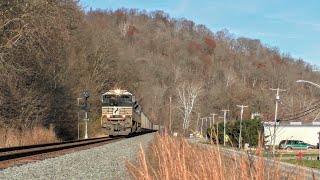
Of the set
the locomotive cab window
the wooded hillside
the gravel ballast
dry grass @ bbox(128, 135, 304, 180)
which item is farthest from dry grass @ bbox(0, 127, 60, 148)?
dry grass @ bbox(128, 135, 304, 180)

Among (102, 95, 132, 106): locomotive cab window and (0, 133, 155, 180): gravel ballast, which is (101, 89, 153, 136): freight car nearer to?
(102, 95, 132, 106): locomotive cab window

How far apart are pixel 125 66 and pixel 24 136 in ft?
141

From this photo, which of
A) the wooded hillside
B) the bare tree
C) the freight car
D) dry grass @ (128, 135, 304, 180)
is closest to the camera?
dry grass @ (128, 135, 304, 180)

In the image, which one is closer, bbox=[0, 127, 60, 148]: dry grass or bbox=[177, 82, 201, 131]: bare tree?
bbox=[0, 127, 60, 148]: dry grass

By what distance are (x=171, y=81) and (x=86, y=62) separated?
228ft

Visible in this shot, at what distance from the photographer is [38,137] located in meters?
30.2

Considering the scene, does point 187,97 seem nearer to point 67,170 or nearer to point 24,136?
point 24,136

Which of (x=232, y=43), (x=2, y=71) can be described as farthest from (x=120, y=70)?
(x=232, y=43)

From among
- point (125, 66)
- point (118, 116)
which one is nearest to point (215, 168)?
point (118, 116)

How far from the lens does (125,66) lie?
230 feet

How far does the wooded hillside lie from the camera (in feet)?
78.2

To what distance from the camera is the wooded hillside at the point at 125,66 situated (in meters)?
23.8

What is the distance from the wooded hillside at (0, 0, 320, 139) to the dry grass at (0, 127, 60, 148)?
82 cm

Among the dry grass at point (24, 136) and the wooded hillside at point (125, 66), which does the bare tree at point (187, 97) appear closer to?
the wooded hillside at point (125, 66)
